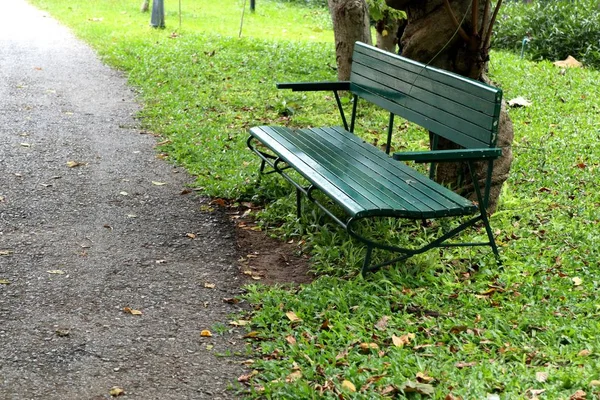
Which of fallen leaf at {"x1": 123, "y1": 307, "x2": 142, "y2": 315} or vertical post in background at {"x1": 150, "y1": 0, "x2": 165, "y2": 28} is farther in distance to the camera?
vertical post in background at {"x1": 150, "y1": 0, "x2": 165, "y2": 28}

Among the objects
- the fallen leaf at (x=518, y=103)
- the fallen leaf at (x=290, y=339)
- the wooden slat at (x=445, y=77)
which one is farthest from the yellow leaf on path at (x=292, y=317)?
the fallen leaf at (x=518, y=103)

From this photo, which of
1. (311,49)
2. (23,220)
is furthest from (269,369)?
(311,49)

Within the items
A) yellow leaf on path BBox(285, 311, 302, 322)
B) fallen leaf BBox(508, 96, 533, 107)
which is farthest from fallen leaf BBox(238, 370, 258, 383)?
fallen leaf BBox(508, 96, 533, 107)

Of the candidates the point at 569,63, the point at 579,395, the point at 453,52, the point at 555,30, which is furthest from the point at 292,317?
the point at 555,30

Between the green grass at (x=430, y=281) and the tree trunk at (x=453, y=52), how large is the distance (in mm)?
328

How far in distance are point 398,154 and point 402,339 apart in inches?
37.2

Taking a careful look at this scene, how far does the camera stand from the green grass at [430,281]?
375 cm

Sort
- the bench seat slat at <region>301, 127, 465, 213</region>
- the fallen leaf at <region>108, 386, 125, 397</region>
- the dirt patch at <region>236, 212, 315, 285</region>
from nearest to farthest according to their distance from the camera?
the fallen leaf at <region>108, 386, 125, 397</region> → the bench seat slat at <region>301, 127, 465, 213</region> → the dirt patch at <region>236, 212, 315, 285</region>

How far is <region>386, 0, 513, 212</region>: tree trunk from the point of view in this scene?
19.3ft

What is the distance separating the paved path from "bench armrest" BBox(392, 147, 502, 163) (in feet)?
4.20

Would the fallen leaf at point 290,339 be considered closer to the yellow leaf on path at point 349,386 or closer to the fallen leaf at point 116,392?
the yellow leaf on path at point 349,386

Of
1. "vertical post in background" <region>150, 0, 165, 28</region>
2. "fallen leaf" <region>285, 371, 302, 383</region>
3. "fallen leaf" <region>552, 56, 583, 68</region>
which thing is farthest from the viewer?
"vertical post in background" <region>150, 0, 165, 28</region>

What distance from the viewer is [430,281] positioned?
15.6 ft

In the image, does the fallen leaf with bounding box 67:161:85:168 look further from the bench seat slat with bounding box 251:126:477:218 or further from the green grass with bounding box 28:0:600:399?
the bench seat slat with bounding box 251:126:477:218
